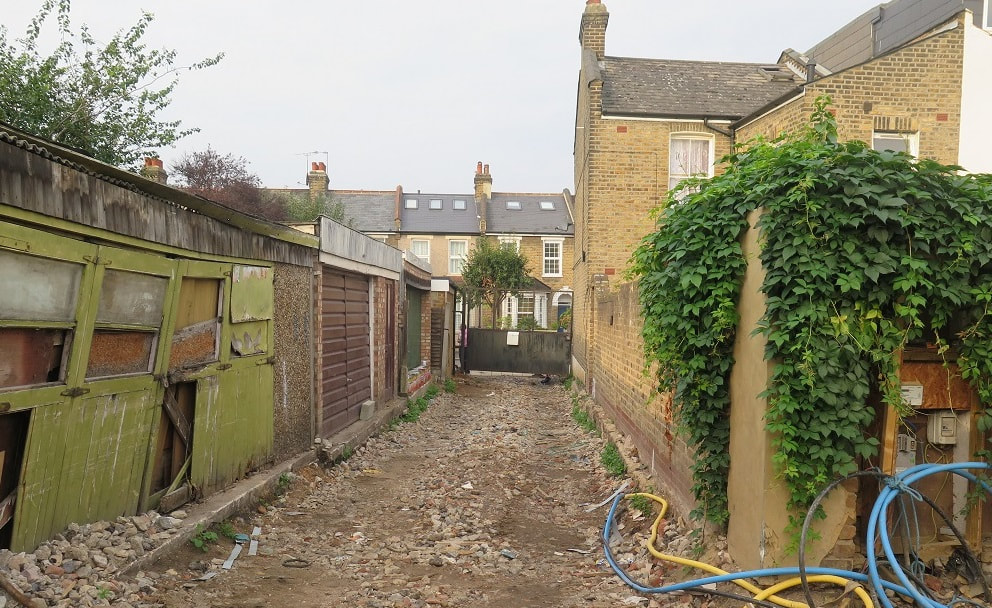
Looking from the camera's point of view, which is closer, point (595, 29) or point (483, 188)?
point (595, 29)

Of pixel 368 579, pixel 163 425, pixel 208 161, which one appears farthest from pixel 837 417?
pixel 208 161

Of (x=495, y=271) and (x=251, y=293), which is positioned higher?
(x=495, y=271)

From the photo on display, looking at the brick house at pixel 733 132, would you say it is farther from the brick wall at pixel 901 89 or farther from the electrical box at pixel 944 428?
the electrical box at pixel 944 428

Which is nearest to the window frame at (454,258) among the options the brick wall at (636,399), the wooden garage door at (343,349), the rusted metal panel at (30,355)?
the brick wall at (636,399)

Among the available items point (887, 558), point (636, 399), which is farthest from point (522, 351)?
point (887, 558)

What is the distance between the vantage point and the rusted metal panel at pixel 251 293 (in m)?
6.30

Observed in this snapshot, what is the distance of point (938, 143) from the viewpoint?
1216cm

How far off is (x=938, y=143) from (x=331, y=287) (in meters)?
11.2

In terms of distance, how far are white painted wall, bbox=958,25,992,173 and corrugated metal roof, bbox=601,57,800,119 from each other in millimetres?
4295

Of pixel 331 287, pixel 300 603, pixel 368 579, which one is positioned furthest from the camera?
pixel 331 287

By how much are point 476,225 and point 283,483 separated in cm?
2889

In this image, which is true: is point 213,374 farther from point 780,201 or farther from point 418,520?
point 780,201

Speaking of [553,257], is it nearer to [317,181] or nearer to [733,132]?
[317,181]

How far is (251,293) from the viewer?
6.65 m
